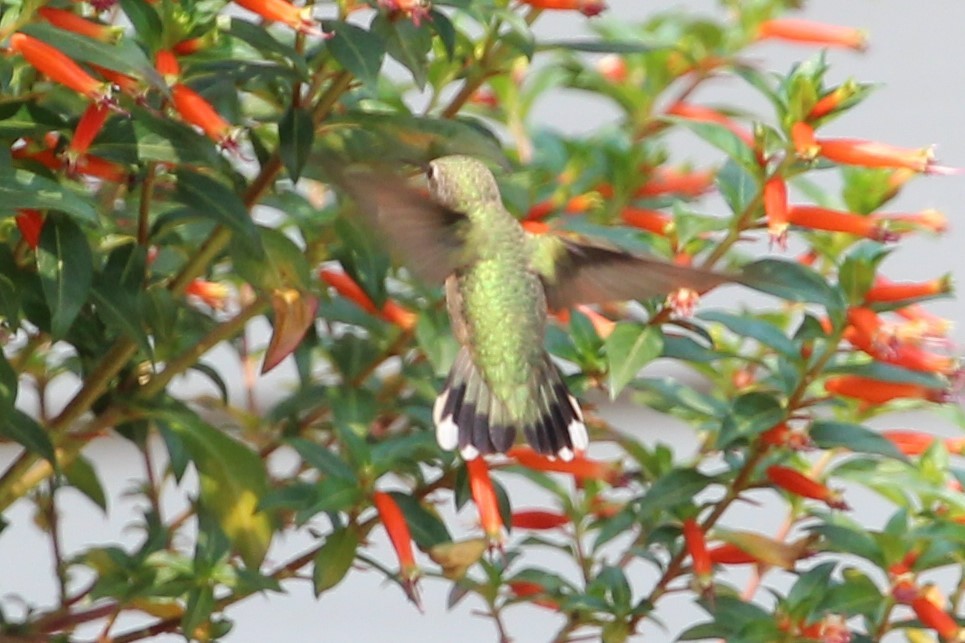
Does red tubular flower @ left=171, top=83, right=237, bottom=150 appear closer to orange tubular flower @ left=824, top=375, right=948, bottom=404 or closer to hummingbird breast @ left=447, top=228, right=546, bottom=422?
hummingbird breast @ left=447, top=228, right=546, bottom=422

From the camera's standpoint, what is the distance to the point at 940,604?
2.14 m

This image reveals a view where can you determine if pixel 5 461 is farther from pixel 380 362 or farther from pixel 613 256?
pixel 613 256

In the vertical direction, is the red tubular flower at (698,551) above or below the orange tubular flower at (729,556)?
above

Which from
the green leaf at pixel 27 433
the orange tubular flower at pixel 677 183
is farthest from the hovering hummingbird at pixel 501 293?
the orange tubular flower at pixel 677 183

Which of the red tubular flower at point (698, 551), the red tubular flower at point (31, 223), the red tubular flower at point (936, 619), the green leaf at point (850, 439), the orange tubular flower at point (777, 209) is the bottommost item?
the red tubular flower at point (936, 619)

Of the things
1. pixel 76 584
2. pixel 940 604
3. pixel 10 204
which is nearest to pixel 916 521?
pixel 940 604

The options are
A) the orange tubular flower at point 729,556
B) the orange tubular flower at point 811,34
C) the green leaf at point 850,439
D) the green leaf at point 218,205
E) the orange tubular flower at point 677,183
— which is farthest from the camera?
the orange tubular flower at point 677,183

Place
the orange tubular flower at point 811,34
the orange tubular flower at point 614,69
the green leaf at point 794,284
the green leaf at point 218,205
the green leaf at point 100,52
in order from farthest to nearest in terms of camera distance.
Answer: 1. the orange tubular flower at point 614,69
2. the orange tubular flower at point 811,34
3. the green leaf at point 794,284
4. the green leaf at point 218,205
5. the green leaf at point 100,52

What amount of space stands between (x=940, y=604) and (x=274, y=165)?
1062mm

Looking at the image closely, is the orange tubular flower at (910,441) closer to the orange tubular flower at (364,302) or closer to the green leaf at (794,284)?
the green leaf at (794,284)

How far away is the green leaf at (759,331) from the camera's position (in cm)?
200

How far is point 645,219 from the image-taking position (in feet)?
7.59

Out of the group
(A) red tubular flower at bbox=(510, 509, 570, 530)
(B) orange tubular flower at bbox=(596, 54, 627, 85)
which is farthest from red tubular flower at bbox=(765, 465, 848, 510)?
(B) orange tubular flower at bbox=(596, 54, 627, 85)

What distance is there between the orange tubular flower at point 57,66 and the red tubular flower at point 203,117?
102mm
